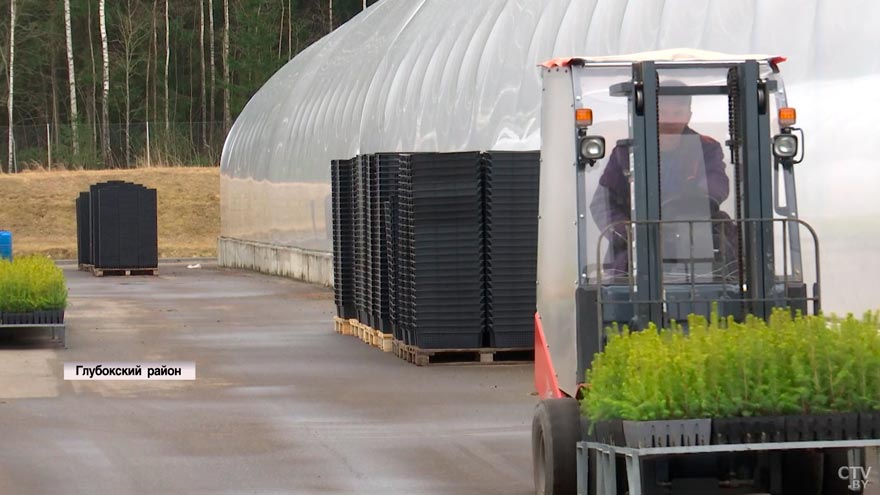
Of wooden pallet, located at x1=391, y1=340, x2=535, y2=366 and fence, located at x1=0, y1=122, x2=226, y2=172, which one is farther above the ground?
fence, located at x1=0, y1=122, x2=226, y2=172

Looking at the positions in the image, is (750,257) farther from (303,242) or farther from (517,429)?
(303,242)

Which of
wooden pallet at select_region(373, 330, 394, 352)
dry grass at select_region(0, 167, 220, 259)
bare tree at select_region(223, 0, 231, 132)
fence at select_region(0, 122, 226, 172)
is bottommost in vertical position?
wooden pallet at select_region(373, 330, 394, 352)

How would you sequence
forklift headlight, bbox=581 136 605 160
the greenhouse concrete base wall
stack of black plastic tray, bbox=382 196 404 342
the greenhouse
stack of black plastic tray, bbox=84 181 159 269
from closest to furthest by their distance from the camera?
forklift headlight, bbox=581 136 605 160
the greenhouse
stack of black plastic tray, bbox=382 196 404 342
the greenhouse concrete base wall
stack of black plastic tray, bbox=84 181 159 269

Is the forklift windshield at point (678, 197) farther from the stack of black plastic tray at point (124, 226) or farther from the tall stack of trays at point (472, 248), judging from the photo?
the stack of black plastic tray at point (124, 226)

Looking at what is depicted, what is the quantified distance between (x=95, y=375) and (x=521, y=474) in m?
8.75

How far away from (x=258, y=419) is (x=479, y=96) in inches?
509

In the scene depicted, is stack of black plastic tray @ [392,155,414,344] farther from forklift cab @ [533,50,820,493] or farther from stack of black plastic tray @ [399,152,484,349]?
forklift cab @ [533,50,820,493]

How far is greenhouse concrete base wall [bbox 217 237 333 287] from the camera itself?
1501 inches

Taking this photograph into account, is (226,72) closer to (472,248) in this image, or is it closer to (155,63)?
(155,63)

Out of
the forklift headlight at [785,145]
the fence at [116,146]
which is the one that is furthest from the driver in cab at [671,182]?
the fence at [116,146]

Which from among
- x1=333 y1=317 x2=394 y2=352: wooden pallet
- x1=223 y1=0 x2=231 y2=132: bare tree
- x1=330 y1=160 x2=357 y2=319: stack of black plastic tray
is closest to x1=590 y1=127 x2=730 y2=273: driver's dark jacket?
x1=333 y1=317 x2=394 y2=352: wooden pallet

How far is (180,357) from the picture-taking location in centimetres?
2200

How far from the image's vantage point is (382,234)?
22609 millimetres

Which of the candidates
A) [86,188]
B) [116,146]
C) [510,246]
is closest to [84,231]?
[86,188]
